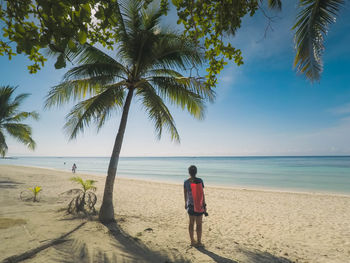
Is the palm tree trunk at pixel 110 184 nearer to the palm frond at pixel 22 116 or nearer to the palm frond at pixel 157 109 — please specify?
the palm frond at pixel 157 109

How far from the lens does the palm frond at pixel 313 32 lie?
9.70ft

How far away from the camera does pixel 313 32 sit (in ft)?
10.1

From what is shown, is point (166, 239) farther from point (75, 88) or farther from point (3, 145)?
point (3, 145)

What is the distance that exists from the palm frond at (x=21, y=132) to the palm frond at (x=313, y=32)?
15822 millimetres

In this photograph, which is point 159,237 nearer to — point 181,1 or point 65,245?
point 65,245

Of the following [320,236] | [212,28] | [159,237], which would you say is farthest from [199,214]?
[320,236]

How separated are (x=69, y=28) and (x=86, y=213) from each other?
212 inches

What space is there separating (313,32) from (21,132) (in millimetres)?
16081

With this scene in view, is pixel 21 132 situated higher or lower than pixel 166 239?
higher

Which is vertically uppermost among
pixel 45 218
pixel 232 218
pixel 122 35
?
pixel 122 35

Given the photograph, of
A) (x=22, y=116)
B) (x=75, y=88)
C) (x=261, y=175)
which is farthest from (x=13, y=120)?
(x=261, y=175)

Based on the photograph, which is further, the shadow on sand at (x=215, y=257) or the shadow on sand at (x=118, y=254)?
the shadow on sand at (x=215, y=257)

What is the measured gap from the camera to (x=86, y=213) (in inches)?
213

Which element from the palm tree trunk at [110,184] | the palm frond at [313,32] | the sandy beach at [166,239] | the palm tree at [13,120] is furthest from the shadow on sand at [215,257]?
the palm tree at [13,120]
